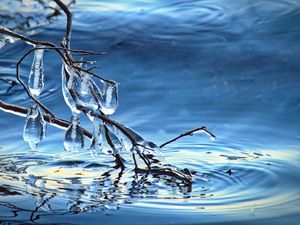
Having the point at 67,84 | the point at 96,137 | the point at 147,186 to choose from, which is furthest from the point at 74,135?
the point at 147,186

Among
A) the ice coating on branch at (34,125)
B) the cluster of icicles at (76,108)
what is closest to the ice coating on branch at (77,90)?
the cluster of icicles at (76,108)

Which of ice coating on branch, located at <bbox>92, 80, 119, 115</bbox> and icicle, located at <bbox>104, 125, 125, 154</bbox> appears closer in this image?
ice coating on branch, located at <bbox>92, 80, 119, 115</bbox>

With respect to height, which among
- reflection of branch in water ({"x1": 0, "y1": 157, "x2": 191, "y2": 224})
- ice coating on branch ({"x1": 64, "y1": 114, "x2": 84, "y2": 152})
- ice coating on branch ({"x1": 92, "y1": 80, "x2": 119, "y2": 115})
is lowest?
reflection of branch in water ({"x1": 0, "y1": 157, "x2": 191, "y2": 224})

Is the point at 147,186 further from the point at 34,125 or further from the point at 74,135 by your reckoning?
the point at 34,125

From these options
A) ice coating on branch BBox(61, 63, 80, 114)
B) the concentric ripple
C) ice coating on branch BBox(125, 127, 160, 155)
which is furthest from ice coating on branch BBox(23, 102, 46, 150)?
ice coating on branch BBox(125, 127, 160, 155)

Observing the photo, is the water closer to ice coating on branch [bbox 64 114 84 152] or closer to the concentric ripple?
the concentric ripple

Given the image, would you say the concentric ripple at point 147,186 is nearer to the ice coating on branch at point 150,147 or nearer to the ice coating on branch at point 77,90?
the ice coating on branch at point 150,147
